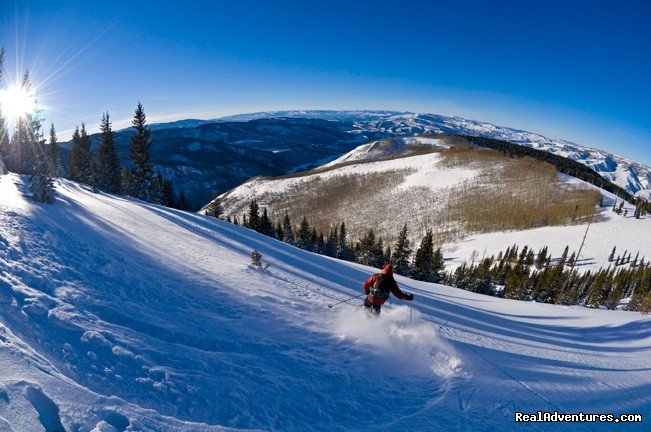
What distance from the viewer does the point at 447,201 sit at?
111m

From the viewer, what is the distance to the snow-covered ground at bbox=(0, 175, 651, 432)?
182 inches

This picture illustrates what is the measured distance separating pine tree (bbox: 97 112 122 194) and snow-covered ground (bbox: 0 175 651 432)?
44898 millimetres

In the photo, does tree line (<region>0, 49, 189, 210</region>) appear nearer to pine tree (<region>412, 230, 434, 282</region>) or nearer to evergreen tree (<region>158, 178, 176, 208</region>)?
evergreen tree (<region>158, 178, 176, 208</region>)

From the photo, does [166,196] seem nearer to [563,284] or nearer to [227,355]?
[227,355]

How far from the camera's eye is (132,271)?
8922mm

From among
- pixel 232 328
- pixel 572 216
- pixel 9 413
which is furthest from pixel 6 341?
pixel 572 216

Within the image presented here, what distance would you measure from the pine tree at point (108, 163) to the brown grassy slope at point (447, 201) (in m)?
66.9

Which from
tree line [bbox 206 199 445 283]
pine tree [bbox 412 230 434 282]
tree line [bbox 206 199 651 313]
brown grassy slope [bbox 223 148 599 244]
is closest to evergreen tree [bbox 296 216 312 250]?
tree line [bbox 206 199 445 283]

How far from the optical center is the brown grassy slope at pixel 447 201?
90938 mm

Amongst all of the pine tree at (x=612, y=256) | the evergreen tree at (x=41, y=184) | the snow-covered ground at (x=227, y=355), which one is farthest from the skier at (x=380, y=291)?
the pine tree at (x=612, y=256)

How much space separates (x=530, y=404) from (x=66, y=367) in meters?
8.24

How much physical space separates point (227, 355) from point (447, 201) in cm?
11296

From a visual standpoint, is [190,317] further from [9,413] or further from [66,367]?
[9,413]

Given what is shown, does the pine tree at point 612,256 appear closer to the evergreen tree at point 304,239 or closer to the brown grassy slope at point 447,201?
the brown grassy slope at point 447,201
